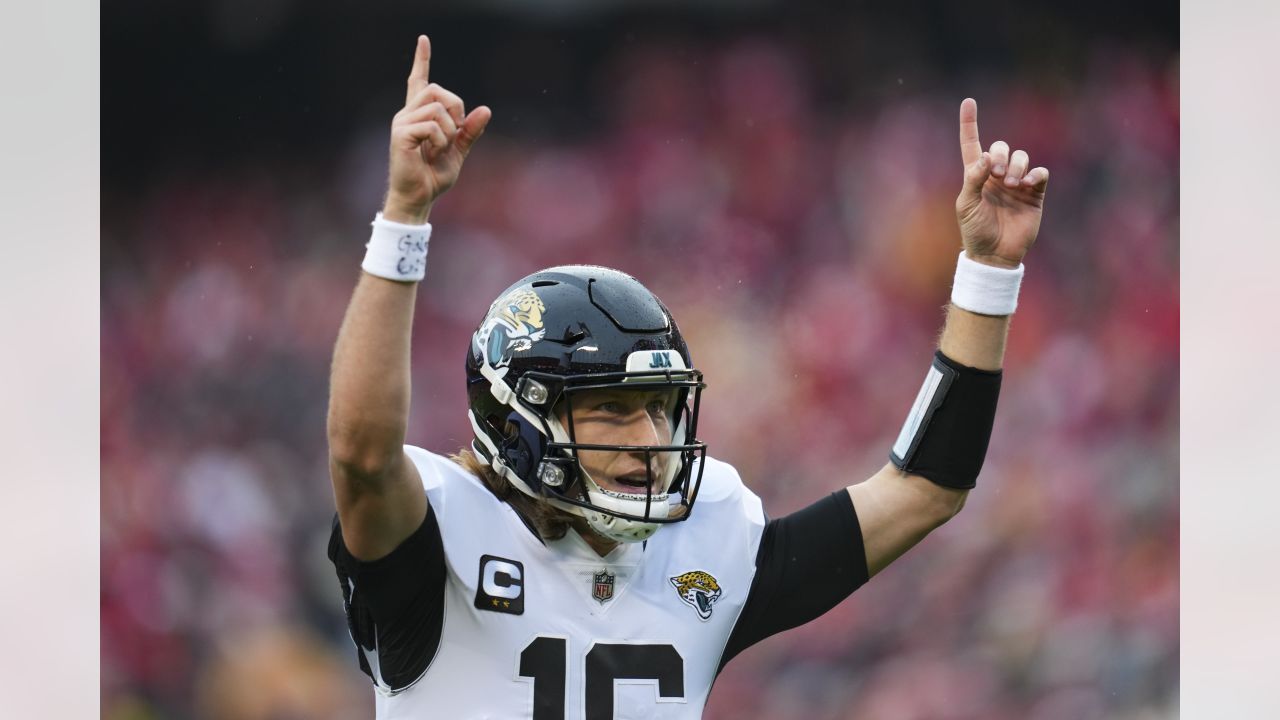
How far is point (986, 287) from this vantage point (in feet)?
7.59

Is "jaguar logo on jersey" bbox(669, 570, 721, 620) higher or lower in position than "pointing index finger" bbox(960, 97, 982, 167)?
lower

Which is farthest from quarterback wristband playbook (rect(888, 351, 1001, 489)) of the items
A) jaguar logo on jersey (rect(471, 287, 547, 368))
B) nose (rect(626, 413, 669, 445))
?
jaguar logo on jersey (rect(471, 287, 547, 368))

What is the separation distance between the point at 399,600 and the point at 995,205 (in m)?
1.21

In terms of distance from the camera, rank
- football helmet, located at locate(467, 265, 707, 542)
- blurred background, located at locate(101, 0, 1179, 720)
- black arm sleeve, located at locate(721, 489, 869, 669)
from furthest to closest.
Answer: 1. blurred background, located at locate(101, 0, 1179, 720)
2. black arm sleeve, located at locate(721, 489, 869, 669)
3. football helmet, located at locate(467, 265, 707, 542)

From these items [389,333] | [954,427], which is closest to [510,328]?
[389,333]

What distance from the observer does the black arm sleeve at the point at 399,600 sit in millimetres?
1972

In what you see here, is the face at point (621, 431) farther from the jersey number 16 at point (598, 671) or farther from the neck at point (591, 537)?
the jersey number 16 at point (598, 671)

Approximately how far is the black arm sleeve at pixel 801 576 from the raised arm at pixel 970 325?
33 millimetres

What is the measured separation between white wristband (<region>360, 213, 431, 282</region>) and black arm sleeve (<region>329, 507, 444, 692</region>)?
40 cm

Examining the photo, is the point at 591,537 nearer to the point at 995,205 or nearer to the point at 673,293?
the point at 995,205

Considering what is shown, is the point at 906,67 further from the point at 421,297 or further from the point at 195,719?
the point at 195,719

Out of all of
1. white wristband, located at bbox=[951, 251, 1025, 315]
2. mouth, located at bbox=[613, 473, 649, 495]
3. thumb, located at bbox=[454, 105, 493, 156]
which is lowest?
mouth, located at bbox=[613, 473, 649, 495]

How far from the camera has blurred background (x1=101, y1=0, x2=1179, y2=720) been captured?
4.76 m

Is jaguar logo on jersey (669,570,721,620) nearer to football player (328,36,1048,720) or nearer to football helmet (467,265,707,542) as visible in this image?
football player (328,36,1048,720)
